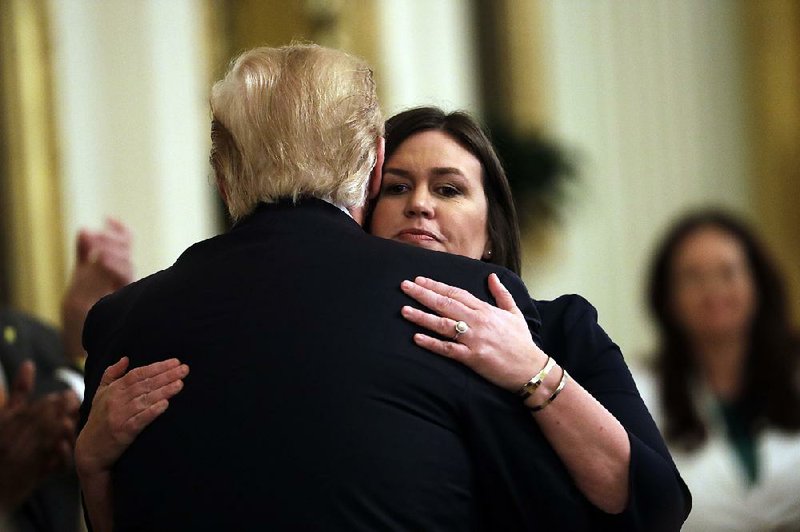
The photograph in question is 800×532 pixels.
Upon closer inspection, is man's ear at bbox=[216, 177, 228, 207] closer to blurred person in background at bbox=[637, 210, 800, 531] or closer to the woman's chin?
the woman's chin

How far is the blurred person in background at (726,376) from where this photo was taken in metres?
3.80

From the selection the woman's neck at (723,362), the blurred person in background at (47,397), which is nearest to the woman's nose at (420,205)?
the blurred person in background at (47,397)

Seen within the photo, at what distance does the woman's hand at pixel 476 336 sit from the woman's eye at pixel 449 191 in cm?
68

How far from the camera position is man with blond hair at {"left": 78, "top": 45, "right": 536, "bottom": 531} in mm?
1863

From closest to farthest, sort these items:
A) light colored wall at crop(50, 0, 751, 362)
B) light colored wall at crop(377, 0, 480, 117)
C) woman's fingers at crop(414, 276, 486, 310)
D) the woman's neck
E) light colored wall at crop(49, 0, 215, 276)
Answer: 1. woman's fingers at crop(414, 276, 486, 310)
2. the woman's neck
3. light colored wall at crop(49, 0, 215, 276)
4. light colored wall at crop(50, 0, 751, 362)
5. light colored wall at crop(377, 0, 480, 117)

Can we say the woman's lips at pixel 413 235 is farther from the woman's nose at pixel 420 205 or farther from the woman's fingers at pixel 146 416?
the woman's fingers at pixel 146 416

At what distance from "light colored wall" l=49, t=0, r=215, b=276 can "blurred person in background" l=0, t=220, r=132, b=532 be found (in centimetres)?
233

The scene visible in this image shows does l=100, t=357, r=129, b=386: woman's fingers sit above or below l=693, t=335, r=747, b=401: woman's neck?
above

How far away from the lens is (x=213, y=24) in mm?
6824

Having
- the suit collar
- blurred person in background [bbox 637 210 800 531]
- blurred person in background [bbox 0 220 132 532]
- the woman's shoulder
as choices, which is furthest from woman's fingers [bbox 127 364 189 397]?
blurred person in background [bbox 637 210 800 531]

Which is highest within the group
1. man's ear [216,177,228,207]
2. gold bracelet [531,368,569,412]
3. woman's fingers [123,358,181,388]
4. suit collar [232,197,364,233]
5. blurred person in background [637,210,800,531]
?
man's ear [216,177,228,207]

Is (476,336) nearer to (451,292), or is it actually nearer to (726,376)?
(451,292)

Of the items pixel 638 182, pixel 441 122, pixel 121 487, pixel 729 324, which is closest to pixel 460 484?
pixel 121 487

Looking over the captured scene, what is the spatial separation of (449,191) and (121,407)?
0.95m
